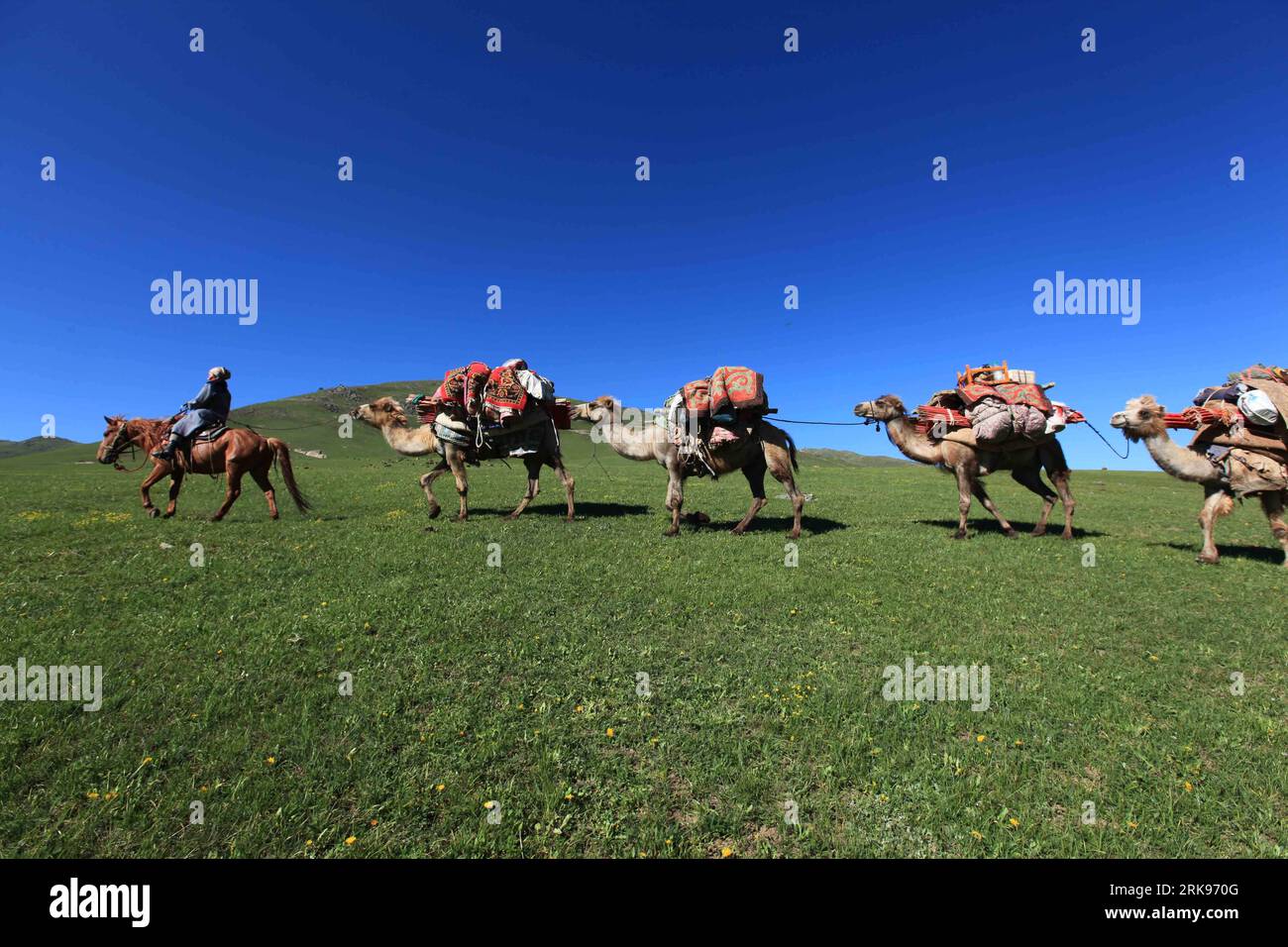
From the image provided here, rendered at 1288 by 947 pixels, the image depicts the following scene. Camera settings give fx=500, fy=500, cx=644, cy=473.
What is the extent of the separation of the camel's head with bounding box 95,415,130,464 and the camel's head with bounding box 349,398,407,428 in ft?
20.1

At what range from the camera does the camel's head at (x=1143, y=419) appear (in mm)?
11594

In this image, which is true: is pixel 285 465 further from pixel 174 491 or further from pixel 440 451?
pixel 440 451

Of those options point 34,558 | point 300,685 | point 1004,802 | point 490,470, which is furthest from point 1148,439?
point 490,470

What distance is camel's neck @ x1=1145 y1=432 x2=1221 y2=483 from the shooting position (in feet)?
37.1

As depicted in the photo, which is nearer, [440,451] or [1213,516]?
[1213,516]

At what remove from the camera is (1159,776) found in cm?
409

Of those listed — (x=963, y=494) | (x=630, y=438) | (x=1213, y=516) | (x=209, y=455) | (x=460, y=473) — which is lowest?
(x=1213, y=516)

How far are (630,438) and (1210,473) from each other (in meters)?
13.4

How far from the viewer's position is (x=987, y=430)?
43.4 feet

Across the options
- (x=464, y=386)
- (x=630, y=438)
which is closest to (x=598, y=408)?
(x=630, y=438)

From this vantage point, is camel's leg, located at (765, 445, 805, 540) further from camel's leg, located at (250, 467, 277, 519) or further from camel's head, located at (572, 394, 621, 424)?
camel's leg, located at (250, 467, 277, 519)

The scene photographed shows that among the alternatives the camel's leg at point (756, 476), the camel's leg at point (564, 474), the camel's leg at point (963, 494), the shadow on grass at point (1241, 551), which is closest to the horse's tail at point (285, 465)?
the camel's leg at point (564, 474)

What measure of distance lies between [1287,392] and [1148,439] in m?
2.57
